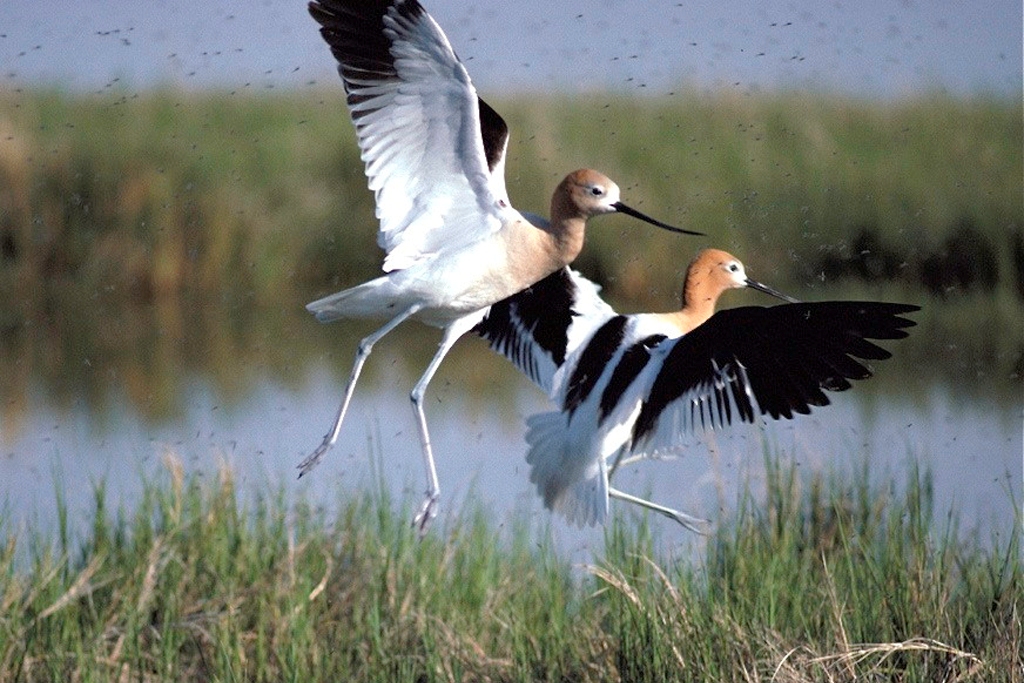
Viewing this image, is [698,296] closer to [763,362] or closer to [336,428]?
[763,362]

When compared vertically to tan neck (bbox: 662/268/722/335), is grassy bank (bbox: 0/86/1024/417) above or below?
below

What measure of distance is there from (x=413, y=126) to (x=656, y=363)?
3.10ft

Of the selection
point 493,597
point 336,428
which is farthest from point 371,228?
point 336,428

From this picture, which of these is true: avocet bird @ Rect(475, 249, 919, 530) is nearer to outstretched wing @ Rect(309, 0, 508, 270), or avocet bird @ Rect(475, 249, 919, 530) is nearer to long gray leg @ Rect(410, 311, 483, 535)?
long gray leg @ Rect(410, 311, 483, 535)

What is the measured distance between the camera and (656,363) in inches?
173

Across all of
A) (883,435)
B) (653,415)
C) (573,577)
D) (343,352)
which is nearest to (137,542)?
(573,577)

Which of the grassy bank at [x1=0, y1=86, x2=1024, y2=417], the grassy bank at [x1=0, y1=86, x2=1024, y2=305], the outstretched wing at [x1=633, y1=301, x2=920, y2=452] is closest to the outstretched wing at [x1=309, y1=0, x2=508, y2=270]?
the outstretched wing at [x1=633, y1=301, x2=920, y2=452]

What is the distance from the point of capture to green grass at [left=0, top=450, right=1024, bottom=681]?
3.94 meters

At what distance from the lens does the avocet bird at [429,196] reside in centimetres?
398

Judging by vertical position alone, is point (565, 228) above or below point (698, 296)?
above

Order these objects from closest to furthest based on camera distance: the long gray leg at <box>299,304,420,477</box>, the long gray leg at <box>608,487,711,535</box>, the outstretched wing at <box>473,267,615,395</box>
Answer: the long gray leg at <box>299,304,420,477</box>, the long gray leg at <box>608,487,711,535</box>, the outstretched wing at <box>473,267,615,395</box>

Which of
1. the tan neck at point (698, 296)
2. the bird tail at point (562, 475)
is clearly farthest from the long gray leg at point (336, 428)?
the tan neck at point (698, 296)

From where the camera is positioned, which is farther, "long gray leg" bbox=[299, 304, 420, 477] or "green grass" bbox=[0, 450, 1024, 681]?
"green grass" bbox=[0, 450, 1024, 681]

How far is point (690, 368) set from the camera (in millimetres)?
4207
